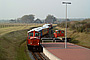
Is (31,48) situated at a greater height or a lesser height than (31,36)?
lesser

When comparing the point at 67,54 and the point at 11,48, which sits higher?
the point at 67,54

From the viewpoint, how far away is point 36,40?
22344mm

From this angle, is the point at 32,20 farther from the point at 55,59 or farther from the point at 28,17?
the point at 55,59

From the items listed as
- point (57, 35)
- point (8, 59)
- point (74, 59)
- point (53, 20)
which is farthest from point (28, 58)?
point (53, 20)

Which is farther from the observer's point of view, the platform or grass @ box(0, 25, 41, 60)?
grass @ box(0, 25, 41, 60)

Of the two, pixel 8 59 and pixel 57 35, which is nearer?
pixel 8 59

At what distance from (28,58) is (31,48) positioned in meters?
4.19

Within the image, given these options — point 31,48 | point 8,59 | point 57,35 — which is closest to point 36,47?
point 31,48

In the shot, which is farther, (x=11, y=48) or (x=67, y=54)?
(x=11, y=48)

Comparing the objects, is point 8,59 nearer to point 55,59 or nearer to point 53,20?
point 55,59

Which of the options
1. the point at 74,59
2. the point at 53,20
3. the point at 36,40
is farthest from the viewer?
the point at 53,20

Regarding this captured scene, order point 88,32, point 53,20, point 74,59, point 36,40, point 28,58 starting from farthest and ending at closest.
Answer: point 53,20
point 88,32
point 36,40
point 28,58
point 74,59

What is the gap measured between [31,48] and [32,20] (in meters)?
140

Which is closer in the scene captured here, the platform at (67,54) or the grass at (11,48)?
the platform at (67,54)
